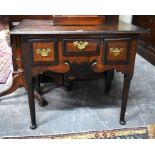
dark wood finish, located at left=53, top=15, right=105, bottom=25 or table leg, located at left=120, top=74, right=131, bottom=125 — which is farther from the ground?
dark wood finish, located at left=53, top=15, right=105, bottom=25

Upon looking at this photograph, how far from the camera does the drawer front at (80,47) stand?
1.16 metres

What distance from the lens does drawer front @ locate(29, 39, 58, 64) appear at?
1.15 metres

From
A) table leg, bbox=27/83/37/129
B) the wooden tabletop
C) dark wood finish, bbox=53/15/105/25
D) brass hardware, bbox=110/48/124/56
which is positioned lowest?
table leg, bbox=27/83/37/129

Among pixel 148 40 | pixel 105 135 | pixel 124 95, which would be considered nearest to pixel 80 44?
pixel 124 95

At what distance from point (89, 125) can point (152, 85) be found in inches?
35.3

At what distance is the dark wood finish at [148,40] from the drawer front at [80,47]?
1.59 meters

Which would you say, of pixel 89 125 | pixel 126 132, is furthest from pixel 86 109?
pixel 126 132

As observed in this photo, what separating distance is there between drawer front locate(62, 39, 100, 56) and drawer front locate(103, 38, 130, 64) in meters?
0.06

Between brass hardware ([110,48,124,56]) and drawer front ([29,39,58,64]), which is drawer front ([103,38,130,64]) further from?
drawer front ([29,39,58,64])

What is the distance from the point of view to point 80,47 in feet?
3.85

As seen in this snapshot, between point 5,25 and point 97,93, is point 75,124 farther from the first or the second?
point 5,25

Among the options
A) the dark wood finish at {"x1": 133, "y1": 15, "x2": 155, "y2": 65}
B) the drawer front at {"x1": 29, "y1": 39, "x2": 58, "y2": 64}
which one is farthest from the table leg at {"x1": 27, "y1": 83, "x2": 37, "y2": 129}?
the dark wood finish at {"x1": 133, "y1": 15, "x2": 155, "y2": 65}

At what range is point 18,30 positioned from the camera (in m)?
1.14
